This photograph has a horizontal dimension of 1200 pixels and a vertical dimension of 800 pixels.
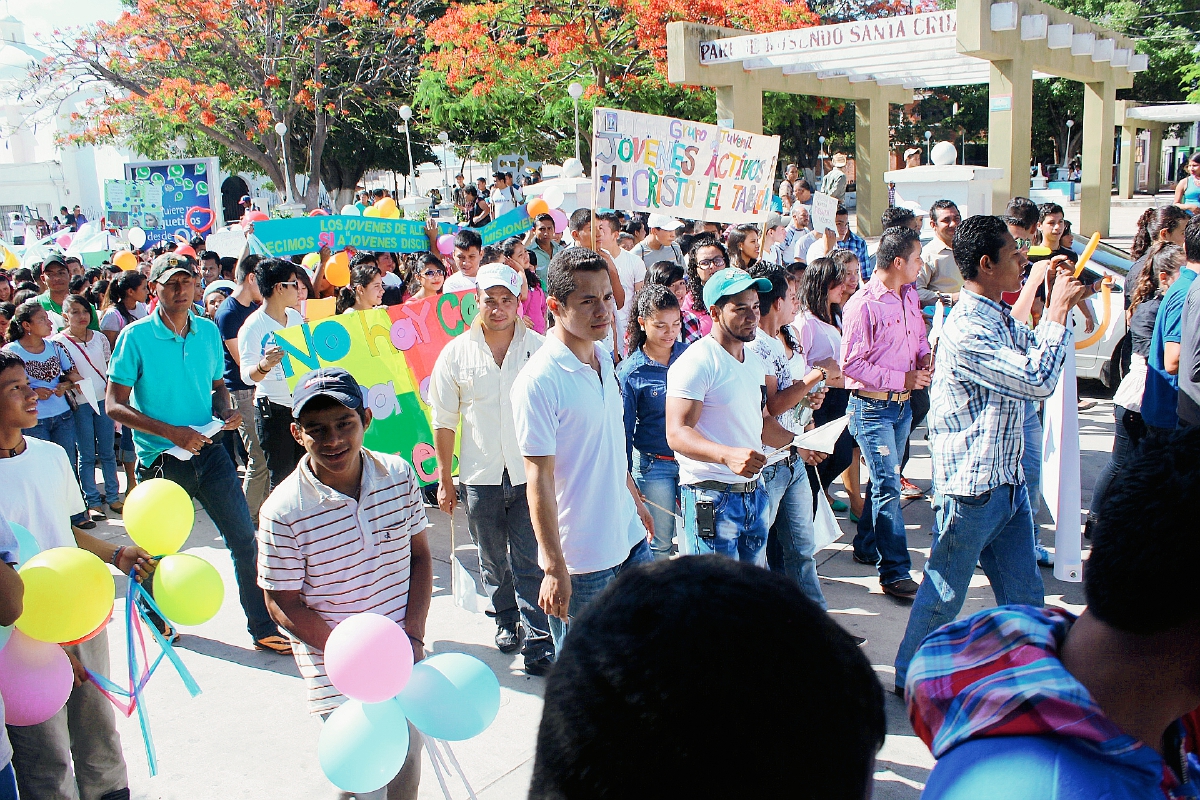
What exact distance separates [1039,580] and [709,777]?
3263mm

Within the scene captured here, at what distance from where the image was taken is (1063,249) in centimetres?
784

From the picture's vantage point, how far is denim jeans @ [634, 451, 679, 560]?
4797mm

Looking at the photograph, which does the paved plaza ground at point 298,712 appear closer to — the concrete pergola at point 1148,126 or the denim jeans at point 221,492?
the denim jeans at point 221,492

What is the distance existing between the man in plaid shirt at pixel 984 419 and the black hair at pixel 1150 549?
225 centimetres

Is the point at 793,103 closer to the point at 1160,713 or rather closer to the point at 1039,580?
the point at 1039,580

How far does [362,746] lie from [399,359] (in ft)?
13.4

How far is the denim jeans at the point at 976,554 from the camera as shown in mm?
3633

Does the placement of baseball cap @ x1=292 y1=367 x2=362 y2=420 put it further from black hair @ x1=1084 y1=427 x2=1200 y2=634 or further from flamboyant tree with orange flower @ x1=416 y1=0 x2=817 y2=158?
flamboyant tree with orange flower @ x1=416 y1=0 x2=817 y2=158

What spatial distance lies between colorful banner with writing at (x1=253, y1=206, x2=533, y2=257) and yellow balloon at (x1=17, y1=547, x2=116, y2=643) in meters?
4.81

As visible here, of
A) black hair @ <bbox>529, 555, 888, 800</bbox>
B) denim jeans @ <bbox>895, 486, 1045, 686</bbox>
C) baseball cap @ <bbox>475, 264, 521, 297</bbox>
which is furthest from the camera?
baseball cap @ <bbox>475, 264, 521, 297</bbox>

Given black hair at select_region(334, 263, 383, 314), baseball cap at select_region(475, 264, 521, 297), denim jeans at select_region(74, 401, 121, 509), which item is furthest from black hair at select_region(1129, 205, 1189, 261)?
denim jeans at select_region(74, 401, 121, 509)

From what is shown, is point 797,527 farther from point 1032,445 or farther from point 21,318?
point 21,318

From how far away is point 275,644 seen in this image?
485 centimetres

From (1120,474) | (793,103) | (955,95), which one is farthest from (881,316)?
(955,95)
